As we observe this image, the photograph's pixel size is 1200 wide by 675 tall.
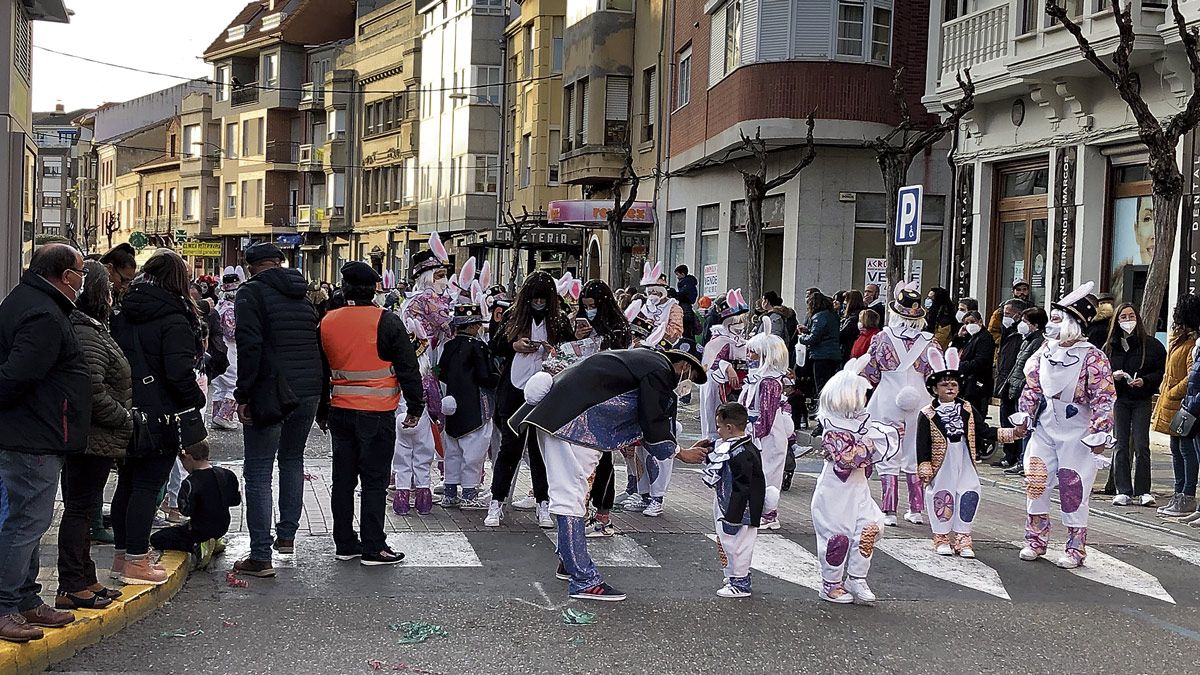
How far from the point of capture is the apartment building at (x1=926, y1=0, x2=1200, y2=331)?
1697 cm

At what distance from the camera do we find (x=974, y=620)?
7785 mm

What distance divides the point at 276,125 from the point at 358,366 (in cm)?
6505

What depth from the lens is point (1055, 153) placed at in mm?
19781

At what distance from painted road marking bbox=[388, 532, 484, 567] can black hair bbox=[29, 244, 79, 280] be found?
3.06 meters

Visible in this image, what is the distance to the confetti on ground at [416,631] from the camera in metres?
6.98

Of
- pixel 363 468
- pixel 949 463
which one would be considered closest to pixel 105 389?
pixel 363 468

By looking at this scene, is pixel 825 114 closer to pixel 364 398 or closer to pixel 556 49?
pixel 364 398

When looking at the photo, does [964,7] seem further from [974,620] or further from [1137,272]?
[974,620]

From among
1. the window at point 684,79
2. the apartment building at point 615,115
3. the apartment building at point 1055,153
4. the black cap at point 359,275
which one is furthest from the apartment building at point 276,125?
the black cap at point 359,275

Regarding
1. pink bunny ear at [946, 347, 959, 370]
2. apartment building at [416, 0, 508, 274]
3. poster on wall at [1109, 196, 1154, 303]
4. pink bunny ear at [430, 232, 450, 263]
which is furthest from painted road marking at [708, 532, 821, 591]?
apartment building at [416, 0, 508, 274]

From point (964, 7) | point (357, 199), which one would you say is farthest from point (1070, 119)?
point (357, 199)

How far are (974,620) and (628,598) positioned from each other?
1.84m

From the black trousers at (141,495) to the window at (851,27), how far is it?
20.5 meters

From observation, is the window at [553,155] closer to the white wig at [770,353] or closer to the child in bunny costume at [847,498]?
the white wig at [770,353]
